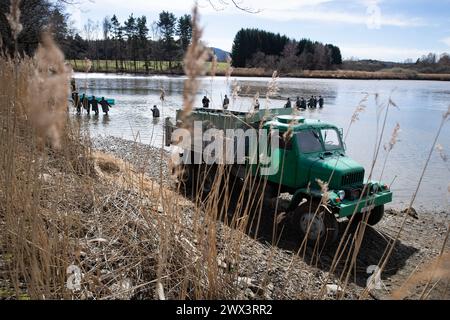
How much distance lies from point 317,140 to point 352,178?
3.11 feet

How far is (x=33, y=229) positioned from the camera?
2.21 m

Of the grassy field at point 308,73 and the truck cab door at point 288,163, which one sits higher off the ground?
the grassy field at point 308,73

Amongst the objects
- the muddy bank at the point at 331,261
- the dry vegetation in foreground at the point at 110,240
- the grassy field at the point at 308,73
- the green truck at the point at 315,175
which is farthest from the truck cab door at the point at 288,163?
the grassy field at the point at 308,73

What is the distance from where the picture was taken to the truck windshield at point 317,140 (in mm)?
6727

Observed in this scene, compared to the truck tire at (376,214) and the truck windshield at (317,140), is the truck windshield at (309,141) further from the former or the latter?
the truck tire at (376,214)

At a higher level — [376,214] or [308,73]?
[308,73]

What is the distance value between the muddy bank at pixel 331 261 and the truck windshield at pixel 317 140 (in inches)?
59.7

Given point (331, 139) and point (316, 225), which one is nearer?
point (316, 225)

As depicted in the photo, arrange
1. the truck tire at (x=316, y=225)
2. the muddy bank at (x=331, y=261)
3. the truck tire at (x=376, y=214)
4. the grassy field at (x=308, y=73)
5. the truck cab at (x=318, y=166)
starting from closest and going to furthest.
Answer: the muddy bank at (x=331, y=261) < the truck tire at (x=316, y=225) < the truck cab at (x=318, y=166) < the truck tire at (x=376, y=214) < the grassy field at (x=308, y=73)

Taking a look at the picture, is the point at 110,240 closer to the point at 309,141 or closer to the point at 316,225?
the point at 316,225

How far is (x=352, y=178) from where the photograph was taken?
21.2 feet

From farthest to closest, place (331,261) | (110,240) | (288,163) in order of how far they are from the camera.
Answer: (288,163) < (331,261) < (110,240)

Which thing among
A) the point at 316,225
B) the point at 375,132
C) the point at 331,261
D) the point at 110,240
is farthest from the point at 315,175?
the point at 375,132

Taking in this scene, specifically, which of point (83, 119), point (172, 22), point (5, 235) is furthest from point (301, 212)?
point (172, 22)
